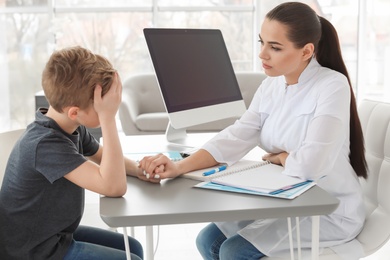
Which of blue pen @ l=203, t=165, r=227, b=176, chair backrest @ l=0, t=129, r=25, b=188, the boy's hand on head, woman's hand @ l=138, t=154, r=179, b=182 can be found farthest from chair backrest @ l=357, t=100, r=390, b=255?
chair backrest @ l=0, t=129, r=25, b=188

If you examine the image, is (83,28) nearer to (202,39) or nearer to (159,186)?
(202,39)

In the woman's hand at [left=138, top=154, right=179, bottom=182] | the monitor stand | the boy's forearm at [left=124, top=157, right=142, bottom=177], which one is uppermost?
the woman's hand at [left=138, top=154, right=179, bottom=182]

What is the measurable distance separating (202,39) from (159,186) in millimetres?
1161

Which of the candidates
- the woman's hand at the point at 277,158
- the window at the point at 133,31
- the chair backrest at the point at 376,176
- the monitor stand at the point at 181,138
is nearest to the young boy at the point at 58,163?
the woman's hand at the point at 277,158

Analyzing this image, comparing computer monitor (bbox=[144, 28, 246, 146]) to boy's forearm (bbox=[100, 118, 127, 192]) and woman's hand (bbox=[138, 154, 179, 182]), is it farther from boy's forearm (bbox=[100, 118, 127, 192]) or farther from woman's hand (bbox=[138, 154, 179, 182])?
boy's forearm (bbox=[100, 118, 127, 192])

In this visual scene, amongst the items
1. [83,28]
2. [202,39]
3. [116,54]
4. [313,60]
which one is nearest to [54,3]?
[83,28]

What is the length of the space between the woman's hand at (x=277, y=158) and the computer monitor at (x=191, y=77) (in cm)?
56

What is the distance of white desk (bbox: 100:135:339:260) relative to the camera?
1.31m

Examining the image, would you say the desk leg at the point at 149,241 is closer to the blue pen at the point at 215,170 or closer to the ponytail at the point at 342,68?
the blue pen at the point at 215,170

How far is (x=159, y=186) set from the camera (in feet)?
5.33

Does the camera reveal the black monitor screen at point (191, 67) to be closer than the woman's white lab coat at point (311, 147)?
No

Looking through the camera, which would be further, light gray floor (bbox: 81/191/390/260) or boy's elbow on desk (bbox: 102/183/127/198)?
light gray floor (bbox: 81/191/390/260)

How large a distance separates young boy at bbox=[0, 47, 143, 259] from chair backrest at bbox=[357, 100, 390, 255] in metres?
0.78

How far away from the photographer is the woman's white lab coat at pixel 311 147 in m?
1.68
